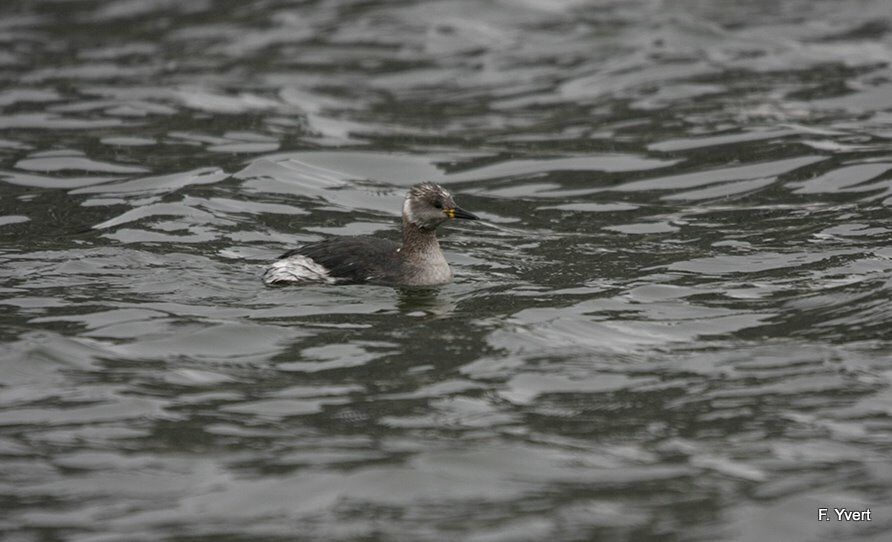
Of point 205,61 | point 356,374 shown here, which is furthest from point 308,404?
point 205,61

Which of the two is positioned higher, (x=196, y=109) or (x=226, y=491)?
(x=196, y=109)

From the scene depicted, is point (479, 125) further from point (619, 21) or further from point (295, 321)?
point (295, 321)

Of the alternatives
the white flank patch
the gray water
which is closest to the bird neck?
the gray water

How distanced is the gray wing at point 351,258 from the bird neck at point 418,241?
0.15 m

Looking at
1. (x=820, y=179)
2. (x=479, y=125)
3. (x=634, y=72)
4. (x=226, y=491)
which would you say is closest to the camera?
(x=226, y=491)

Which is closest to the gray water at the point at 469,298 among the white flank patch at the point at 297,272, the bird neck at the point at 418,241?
the white flank patch at the point at 297,272

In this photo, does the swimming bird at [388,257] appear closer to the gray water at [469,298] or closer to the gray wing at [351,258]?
the gray wing at [351,258]

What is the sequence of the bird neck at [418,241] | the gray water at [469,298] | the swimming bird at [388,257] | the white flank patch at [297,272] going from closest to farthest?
1. the gray water at [469,298]
2. the white flank patch at [297,272]
3. the swimming bird at [388,257]
4. the bird neck at [418,241]

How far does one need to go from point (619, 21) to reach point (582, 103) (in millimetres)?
4802

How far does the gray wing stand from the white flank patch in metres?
0.06

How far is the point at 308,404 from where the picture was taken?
9281mm

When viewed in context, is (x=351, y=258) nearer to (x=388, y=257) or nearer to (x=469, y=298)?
(x=388, y=257)

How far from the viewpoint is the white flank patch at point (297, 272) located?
1180cm

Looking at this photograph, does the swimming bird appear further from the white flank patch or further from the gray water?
the gray water
